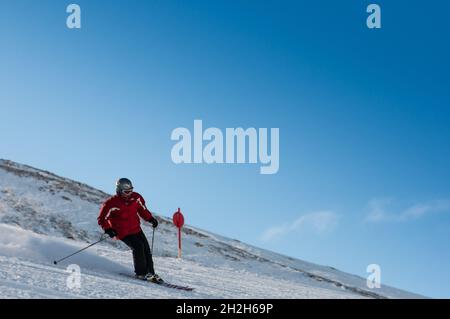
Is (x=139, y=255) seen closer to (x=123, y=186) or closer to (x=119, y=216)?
(x=119, y=216)

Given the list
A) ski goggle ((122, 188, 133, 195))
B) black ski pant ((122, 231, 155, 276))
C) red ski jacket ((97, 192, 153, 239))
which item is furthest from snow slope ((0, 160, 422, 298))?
ski goggle ((122, 188, 133, 195))

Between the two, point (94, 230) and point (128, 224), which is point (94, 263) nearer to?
point (128, 224)

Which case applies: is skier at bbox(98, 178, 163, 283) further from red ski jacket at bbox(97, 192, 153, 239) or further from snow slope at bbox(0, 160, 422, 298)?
snow slope at bbox(0, 160, 422, 298)

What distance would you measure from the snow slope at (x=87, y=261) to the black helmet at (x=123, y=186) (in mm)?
1396

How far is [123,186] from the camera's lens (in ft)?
31.1

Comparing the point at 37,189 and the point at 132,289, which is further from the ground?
the point at 37,189

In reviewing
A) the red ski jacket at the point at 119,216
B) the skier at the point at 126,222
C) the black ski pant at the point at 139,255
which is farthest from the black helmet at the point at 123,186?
the black ski pant at the point at 139,255

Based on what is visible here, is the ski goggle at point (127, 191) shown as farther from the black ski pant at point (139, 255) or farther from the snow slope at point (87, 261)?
the snow slope at point (87, 261)

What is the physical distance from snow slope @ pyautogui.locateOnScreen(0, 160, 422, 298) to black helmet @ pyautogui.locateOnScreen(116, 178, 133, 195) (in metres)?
1.40

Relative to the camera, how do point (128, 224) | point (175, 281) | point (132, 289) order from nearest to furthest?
1. point (132, 289)
2. point (128, 224)
3. point (175, 281)
